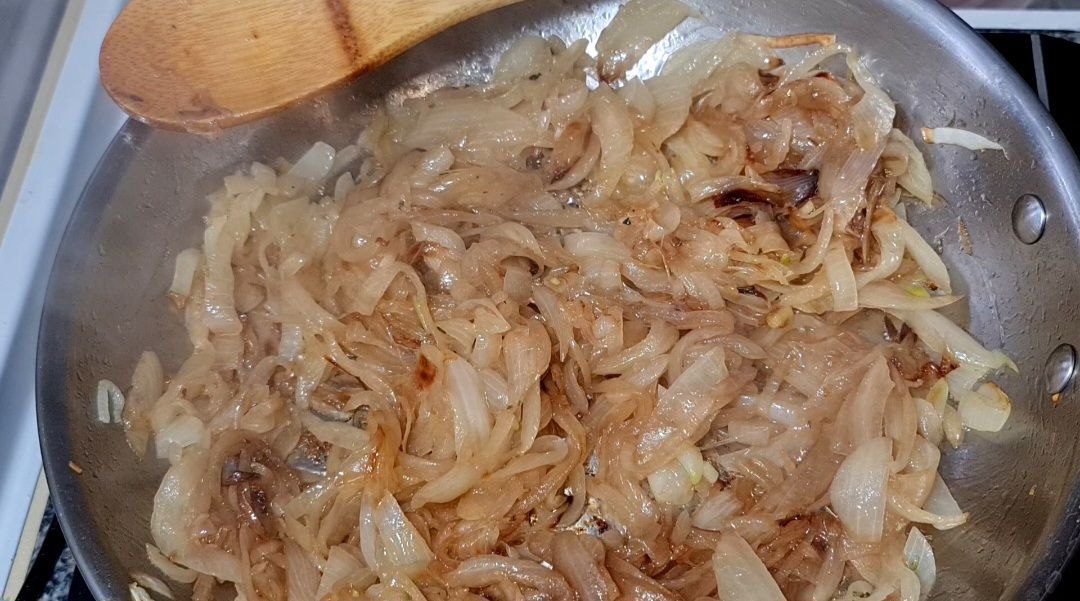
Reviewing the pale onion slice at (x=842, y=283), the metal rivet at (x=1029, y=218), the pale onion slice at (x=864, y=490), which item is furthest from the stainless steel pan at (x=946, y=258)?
the pale onion slice at (x=842, y=283)

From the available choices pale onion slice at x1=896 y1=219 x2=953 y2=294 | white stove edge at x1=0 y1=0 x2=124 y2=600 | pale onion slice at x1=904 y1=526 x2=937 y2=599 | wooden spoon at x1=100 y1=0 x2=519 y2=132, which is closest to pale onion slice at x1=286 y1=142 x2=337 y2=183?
wooden spoon at x1=100 y1=0 x2=519 y2=132

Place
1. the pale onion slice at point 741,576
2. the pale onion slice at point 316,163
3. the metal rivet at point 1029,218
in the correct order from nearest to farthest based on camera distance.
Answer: the pale onion slice at point 741,576
the metal rivet at point 1029,218
the pale onion slice at point 316,163

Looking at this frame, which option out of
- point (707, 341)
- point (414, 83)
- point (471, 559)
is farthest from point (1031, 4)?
point (471, 559)

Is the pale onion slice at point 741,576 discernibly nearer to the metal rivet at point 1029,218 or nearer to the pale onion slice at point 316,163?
the metal rivet at point 1029,218

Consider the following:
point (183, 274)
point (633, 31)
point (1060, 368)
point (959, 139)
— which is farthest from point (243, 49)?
point (1060, 368)

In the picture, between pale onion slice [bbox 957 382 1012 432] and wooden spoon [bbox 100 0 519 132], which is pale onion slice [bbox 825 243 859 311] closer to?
pale onion slice [bbox 957 382 1012 432]

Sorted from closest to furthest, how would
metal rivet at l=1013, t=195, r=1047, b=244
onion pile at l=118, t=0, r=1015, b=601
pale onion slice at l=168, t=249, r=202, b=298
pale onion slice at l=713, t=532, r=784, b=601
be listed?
pale onion slice at l=713, t=532, r=784, b=601, onion pile at l=118, t=0, r=1015, b=601, metal rivet at l=1013, t=195, r=1047, b=244, pale onion slice at l=168, t=249, r=202, b=298
